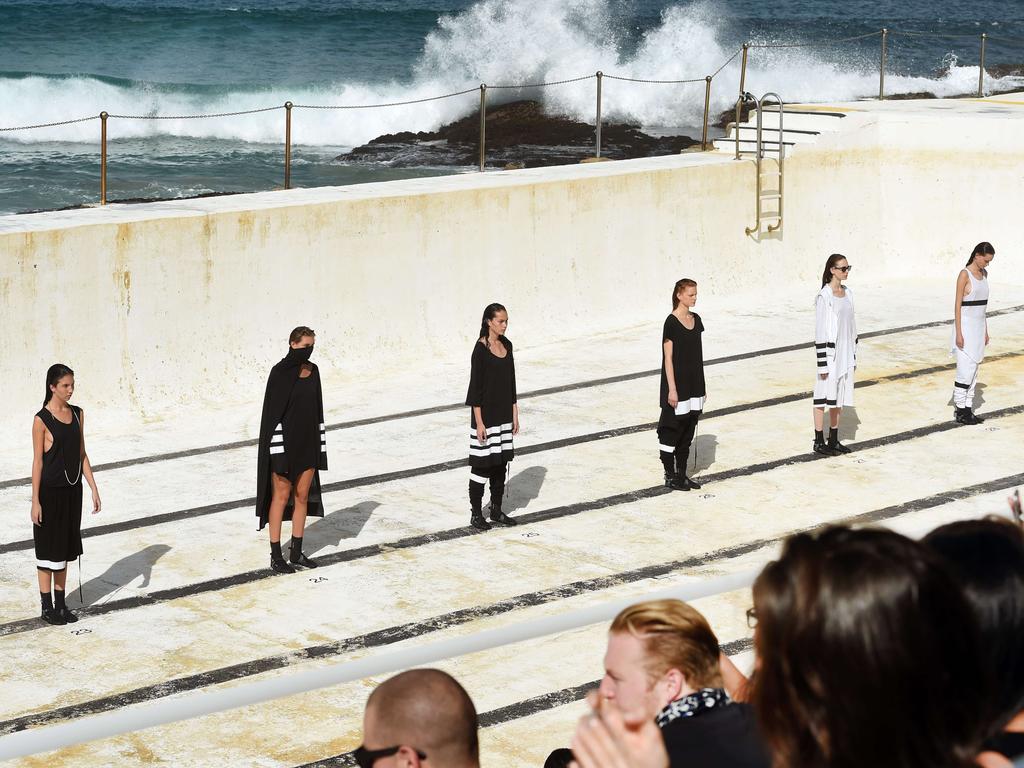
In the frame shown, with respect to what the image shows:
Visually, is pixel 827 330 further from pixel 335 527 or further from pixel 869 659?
pixel 869 659

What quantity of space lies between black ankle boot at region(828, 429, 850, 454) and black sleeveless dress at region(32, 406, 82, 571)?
Result: 6.42 m

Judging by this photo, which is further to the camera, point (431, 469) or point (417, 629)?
point (431, 469)

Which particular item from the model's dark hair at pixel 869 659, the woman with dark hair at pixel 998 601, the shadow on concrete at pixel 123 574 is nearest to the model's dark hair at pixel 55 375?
the shadow on concrete at pixel 123 574

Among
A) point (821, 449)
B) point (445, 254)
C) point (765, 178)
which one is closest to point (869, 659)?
point (821, 449)

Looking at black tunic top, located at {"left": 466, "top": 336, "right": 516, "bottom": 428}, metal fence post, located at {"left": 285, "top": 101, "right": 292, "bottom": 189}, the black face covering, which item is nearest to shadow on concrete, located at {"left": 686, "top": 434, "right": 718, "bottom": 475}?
black tunic top, located at {"left": 466, "top": 336, "right": 516, "bottom": 428}

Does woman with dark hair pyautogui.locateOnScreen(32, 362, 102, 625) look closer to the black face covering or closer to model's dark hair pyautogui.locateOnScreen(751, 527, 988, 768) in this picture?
the black face covering

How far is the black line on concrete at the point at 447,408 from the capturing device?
516 inches

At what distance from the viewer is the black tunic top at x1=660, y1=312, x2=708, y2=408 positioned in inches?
480

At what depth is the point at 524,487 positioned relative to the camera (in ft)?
41.3

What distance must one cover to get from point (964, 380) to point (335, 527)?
6017 mm

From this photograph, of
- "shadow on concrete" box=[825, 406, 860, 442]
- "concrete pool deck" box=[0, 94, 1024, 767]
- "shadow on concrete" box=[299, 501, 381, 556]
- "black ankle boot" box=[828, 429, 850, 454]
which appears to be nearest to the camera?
"concrete pool deck" box=[0, 94, 1024, 767]

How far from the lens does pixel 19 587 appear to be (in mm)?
10297

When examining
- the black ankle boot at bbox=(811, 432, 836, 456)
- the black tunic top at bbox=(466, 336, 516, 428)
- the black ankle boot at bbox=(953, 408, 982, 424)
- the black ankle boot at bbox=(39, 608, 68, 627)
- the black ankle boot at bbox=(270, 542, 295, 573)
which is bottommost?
the black ankle boot at bbox=(39, 608, 68, 627)

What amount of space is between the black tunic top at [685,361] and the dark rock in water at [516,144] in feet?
36.9
